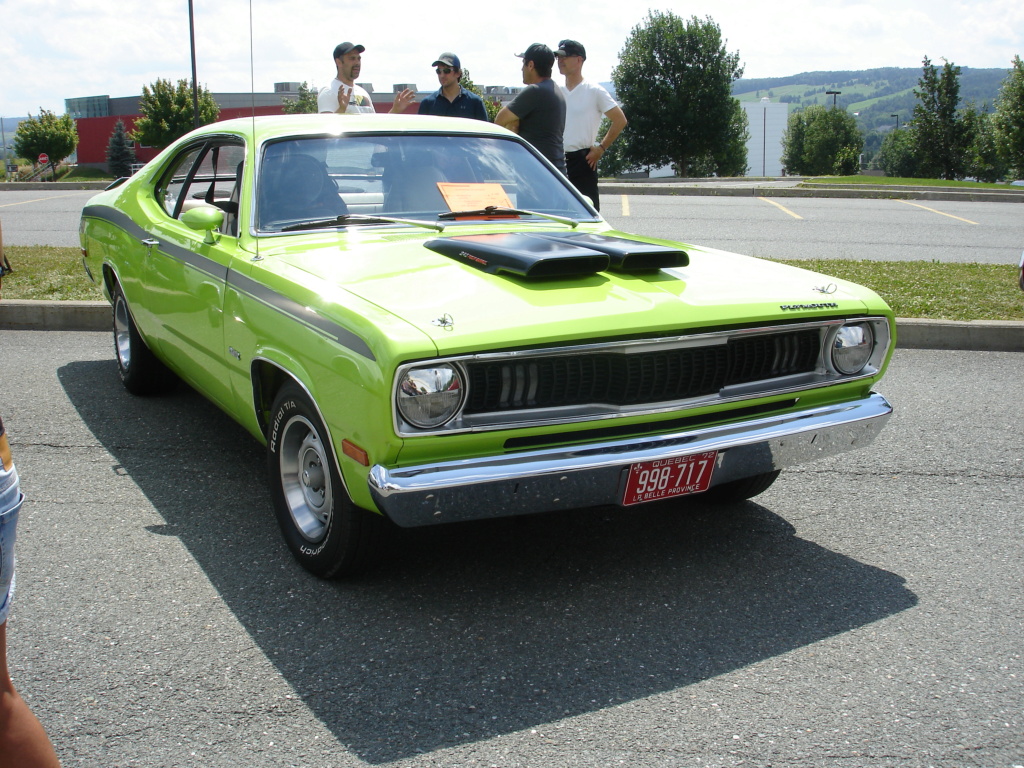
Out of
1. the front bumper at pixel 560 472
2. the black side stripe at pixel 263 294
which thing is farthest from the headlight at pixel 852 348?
the black side stripe at pixel 263 294

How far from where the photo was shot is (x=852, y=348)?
11.3 ft

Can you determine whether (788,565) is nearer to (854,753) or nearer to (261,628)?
(854,753)

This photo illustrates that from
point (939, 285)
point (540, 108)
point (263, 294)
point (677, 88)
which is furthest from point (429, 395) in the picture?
point (677, 88)

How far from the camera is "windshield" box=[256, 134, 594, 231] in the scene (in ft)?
12.8

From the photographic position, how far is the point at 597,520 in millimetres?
3834

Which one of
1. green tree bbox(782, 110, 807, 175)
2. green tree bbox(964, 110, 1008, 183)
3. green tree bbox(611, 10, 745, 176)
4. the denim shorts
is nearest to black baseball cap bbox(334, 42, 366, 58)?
the denim shorts

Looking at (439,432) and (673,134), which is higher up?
(673,134)

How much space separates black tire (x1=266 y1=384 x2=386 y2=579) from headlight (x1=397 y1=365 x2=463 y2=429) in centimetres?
41

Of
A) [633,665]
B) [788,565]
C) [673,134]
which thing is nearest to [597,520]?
[788,565]

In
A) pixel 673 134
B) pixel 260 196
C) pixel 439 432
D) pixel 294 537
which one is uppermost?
pixel 673 134

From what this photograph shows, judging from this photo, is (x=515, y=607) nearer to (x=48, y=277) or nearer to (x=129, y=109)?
(x=48, y=277)

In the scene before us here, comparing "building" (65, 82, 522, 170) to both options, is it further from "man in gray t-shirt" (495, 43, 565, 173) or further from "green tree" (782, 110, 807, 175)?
"man in gray t-shirt" (495, 43, 565, 173)

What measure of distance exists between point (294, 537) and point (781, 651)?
5.44 feet

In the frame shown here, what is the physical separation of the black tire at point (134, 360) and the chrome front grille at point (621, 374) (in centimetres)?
296
